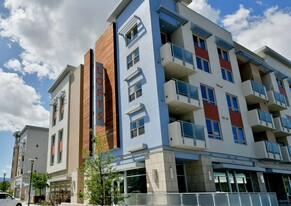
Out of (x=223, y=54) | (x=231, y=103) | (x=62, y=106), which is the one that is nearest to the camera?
(x=231, y=103)

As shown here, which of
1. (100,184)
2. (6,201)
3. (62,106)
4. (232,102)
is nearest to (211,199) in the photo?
(100,184)

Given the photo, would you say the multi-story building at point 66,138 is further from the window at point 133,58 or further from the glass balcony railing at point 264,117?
the glass balcony railing at point 264,117

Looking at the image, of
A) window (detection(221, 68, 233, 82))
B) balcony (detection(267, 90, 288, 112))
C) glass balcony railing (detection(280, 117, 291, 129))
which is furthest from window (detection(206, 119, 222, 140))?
glass balcony railing (detection(280, 117, 291, 129))

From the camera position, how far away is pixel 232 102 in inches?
1018

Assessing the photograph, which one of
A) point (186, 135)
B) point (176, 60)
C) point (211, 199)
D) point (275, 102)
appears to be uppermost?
point (176, 60)

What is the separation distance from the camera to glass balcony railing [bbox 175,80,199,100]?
779 inches

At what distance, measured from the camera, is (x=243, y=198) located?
14.5 metres

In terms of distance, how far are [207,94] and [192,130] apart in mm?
5657

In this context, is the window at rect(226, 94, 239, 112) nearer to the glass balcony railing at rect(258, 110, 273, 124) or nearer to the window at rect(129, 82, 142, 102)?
the glass balcony railing at rect(258, 110, 273, 124)

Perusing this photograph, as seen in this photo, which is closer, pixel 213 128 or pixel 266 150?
pixel 213 128

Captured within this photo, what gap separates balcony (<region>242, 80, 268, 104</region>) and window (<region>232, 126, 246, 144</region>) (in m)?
4.34

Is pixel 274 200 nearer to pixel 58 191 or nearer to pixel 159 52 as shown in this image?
pixel 159 52

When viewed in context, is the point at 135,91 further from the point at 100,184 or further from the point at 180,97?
the point at 100,184

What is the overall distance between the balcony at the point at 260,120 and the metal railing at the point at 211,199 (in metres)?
Answer: 10.6
